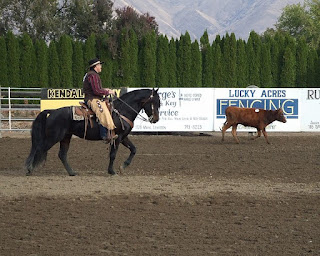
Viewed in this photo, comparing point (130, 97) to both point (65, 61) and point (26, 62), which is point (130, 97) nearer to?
point (65, 61)

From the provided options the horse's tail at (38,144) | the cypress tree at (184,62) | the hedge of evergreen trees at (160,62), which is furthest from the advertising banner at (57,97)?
the horse's tail at (38,144)

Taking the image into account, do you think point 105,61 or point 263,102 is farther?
point 105,61

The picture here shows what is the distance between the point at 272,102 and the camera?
25.9 m

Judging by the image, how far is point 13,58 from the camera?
32438 millimetres

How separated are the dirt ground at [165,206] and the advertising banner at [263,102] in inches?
308

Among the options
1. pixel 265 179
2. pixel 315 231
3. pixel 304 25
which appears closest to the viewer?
pixel 315 231

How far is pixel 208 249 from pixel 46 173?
7.15 metres

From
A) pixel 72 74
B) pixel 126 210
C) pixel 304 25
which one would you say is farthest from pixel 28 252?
pixel 304 25

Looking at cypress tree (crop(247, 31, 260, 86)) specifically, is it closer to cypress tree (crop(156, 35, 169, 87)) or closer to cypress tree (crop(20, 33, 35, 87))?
cypress tree (crop(156, 35, 169, 87))

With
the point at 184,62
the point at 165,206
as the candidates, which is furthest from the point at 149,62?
the point at 165,206

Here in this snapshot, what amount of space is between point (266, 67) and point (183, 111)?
9623 millimetres

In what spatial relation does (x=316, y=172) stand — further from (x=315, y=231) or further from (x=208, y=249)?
(x=208, y=249)

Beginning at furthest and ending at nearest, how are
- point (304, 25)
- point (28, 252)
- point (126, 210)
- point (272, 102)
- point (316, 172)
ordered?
1. point (304, 25)
2. point (272, 102)
3. point (316, 172)
4. point (126, 210)
5. point (28, 252)

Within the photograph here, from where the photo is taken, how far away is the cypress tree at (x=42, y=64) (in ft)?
106
